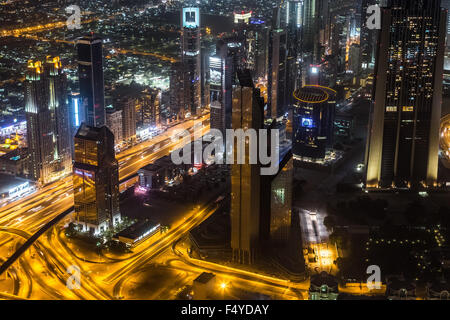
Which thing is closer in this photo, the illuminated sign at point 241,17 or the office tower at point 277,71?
the office tower at point 277,71

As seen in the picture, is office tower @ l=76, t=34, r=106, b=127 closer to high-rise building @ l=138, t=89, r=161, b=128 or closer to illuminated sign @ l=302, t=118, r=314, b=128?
high-rise building @ l=138, t=89, r=161, b=128

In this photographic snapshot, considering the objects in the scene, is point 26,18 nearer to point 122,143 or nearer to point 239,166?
point 122,143

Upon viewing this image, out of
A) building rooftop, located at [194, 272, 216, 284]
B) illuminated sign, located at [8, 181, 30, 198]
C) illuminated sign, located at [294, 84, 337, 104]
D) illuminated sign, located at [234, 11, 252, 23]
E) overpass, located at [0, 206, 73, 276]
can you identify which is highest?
illuminated sign, located at [234, 11, 252, 23]

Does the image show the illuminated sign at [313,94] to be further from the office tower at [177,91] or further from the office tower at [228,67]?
the office tower at [177,91]

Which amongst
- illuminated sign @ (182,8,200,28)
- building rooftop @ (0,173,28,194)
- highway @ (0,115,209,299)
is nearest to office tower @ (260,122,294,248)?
highway @ (0,115,209,299)

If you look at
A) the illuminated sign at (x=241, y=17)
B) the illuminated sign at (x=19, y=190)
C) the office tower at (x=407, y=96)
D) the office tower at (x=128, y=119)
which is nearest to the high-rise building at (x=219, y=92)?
the office tower at (x=128, y=119)
